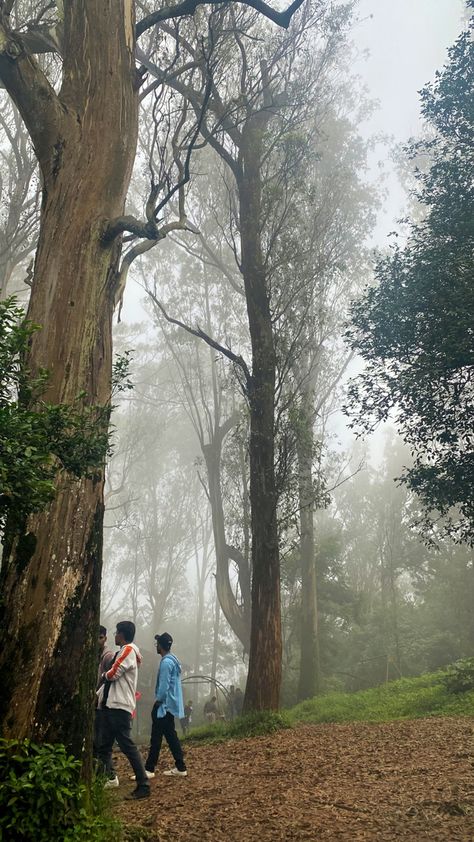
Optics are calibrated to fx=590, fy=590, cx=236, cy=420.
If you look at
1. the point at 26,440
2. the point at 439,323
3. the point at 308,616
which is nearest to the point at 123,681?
the point at 26,440

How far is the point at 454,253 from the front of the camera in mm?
9492

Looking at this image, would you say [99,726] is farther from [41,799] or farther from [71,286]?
[71,286]

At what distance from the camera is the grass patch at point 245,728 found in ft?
30.4

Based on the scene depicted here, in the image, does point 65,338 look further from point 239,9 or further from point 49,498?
point 239,9

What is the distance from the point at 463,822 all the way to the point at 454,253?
25.7ft

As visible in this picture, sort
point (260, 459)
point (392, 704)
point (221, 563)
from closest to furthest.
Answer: point (260, 459), point (392, 704), point (221, 563)

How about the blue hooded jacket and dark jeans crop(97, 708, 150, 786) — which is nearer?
dark jeans crop(97, 708, 150, 786)

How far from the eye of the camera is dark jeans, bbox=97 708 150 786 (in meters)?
5.85

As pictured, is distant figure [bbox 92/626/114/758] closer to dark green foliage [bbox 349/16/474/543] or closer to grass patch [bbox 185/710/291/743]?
grass patch [bbox 185/710/291/743]

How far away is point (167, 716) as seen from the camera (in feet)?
22.4

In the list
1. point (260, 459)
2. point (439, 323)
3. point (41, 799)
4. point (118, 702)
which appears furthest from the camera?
point (260, 459)

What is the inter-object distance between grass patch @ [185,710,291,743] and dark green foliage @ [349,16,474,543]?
14.1 ft

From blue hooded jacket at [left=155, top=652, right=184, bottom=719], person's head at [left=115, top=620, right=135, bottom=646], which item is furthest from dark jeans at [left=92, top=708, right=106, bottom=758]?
person's head at [left=115, top=620, right=135, bottom=646]

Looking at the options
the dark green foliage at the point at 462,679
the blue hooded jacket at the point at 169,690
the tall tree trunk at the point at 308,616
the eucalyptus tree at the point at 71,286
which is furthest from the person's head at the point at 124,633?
the tall tree trunk at the point at 308,616
